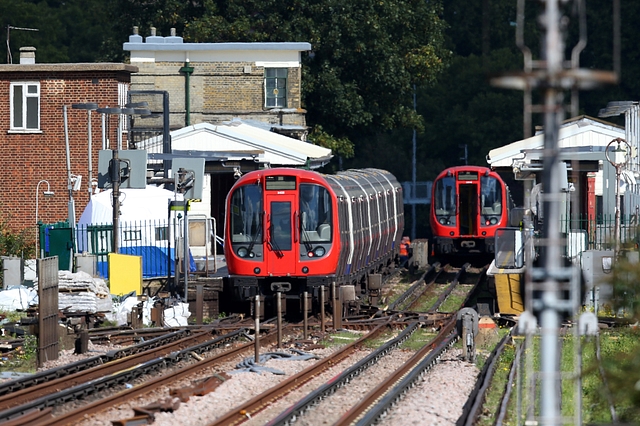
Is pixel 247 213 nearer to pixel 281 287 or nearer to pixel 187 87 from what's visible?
pixel 281 287

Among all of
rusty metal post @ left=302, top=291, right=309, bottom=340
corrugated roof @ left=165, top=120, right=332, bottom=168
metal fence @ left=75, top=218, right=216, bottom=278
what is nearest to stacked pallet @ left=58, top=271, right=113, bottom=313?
rusty metal post @ left=302, top=291, right=309, bottom=340

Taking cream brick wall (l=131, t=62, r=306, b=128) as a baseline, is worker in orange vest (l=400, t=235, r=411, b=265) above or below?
below

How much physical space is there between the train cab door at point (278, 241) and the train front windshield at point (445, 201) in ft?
47.3

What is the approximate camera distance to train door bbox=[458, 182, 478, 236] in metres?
35.3

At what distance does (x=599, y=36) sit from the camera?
6341 cm

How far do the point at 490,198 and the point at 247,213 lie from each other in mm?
14764

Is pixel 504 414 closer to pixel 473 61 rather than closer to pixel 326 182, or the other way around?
pixel 326 182

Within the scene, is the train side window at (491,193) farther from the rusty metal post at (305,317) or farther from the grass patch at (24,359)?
the grass patch at (24,359)

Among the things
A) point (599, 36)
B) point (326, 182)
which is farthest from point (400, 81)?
point (326, 182)

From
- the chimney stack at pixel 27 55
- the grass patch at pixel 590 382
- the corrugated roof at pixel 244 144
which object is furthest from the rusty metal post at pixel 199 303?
the chimney stack at pixel 27 55

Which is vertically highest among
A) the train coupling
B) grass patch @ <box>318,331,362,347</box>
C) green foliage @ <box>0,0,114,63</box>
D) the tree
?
green foliage @ <box>0,0,114,63</box>

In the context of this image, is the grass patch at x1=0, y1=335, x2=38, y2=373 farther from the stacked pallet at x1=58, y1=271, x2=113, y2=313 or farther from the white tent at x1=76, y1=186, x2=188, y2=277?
the white tent at x1=76, y1=186, x2=188, y2=277

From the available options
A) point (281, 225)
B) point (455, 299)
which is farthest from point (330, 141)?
point (281, 225)

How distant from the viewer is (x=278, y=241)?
21703mm
